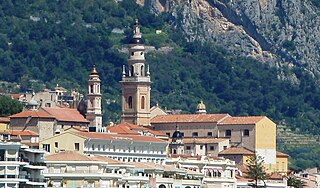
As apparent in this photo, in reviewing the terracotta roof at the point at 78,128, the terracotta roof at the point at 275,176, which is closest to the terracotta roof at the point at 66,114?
the terracotta roof at the point at 78,128

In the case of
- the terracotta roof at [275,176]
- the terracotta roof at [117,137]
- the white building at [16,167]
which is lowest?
the white building at [16,167]

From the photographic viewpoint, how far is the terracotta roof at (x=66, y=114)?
189750 mm

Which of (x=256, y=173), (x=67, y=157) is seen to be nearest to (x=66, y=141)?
(x=256, y=173)

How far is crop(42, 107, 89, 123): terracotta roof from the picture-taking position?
189750 mm

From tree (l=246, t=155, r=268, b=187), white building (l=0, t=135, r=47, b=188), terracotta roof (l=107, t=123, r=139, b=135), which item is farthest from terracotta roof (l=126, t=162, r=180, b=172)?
white building (l=0, t=135, r=47, b=188)

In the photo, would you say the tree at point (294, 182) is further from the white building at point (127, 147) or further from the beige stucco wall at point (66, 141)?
the beige stucco wall at point (66, 141)

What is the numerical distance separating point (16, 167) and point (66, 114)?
67.2 meters

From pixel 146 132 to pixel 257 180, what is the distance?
20.6 meters

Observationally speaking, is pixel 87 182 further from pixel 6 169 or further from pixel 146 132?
pixel 146 132

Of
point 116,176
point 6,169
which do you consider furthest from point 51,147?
point 6,169

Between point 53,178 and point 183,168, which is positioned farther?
point 183,168

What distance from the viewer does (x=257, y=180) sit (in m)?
181

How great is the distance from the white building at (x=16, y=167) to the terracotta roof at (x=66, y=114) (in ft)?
187

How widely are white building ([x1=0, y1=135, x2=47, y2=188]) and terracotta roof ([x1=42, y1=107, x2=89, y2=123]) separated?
5707cm
